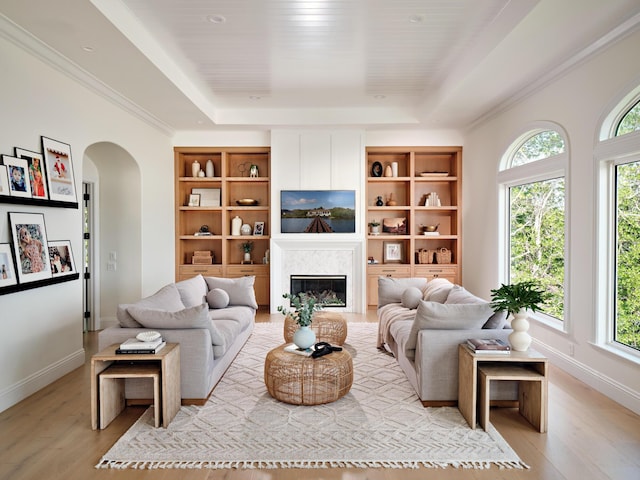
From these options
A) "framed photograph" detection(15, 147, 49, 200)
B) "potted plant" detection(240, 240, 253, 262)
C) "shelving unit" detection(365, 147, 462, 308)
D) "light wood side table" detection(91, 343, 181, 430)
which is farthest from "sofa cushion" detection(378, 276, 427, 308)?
"framed photograph" detection(15, 147, 49, 200)

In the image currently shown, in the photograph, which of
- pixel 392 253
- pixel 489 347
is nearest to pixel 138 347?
pixel 489 347

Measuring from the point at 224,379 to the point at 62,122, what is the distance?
2.96 m

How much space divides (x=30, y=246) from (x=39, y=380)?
3.89ft

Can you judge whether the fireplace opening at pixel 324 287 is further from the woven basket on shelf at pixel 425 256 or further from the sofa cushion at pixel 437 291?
the sofa cushion at pixel 437 291

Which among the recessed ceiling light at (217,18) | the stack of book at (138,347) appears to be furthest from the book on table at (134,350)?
the recessed ceiling light at (217,18)

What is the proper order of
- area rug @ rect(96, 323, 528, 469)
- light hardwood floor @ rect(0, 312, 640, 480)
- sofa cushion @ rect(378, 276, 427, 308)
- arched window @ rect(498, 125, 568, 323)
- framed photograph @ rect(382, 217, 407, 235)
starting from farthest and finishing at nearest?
framed photograph @ rect(382, 217, 407, 235), sofa cushion @ rect(378, 276, 427, 308), arched window @ rect(498, 125, 568, 323), area rug @ rect(96, 323, 528, 469), light hardwood floor @ rect(0, 312, 640, 480)

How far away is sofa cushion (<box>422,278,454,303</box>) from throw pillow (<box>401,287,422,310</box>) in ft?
0.29

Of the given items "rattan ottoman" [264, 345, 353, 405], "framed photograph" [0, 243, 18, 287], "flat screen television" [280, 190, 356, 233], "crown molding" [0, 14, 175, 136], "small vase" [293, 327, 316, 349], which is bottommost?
"rattan ottoman" [264, 345, 353, 405]

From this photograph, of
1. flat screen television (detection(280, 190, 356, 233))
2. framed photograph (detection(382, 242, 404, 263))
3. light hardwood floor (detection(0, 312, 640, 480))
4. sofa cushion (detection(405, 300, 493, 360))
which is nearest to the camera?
light hardwood floor (detection(0, 312, 640, 480))

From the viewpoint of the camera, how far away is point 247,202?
713cm

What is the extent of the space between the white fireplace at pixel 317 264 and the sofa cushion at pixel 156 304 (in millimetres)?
2739

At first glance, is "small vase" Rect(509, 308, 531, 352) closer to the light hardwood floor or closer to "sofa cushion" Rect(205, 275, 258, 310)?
the light hardwood floor

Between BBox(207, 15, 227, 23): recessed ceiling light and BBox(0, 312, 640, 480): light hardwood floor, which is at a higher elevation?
BBox(207, 15, 227, 23): recessed ceiling light

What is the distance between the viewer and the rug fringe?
2342 millimetres
